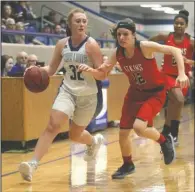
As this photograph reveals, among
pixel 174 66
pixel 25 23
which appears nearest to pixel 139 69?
pixel 174 66

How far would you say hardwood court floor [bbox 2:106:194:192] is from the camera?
5480mm

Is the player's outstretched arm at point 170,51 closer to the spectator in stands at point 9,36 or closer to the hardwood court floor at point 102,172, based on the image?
the hardwood court floor at point 102,172

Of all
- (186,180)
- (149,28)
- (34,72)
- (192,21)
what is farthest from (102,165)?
(149,28)

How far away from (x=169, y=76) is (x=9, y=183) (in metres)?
3.11

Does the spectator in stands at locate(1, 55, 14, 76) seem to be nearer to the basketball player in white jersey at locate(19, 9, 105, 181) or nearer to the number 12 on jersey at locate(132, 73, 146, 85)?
the basketball player in white jersey at locate(19, 9, 105, 181)

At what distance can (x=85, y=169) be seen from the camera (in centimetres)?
647

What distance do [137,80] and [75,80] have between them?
641 millimetres

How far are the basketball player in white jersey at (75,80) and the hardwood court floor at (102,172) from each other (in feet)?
1.71

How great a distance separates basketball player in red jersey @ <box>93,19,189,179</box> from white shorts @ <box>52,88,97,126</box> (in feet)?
1.17

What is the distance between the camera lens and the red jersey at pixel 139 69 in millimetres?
5664

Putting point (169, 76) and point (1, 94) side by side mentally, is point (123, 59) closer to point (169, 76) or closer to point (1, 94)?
point (169, 76)

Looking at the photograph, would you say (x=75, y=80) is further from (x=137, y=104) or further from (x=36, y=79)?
(x=137, y=104)

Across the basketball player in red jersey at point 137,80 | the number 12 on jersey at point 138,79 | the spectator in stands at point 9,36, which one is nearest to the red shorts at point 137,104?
the basketball player in red jersey at point 137,80

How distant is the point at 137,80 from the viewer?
5.81m
